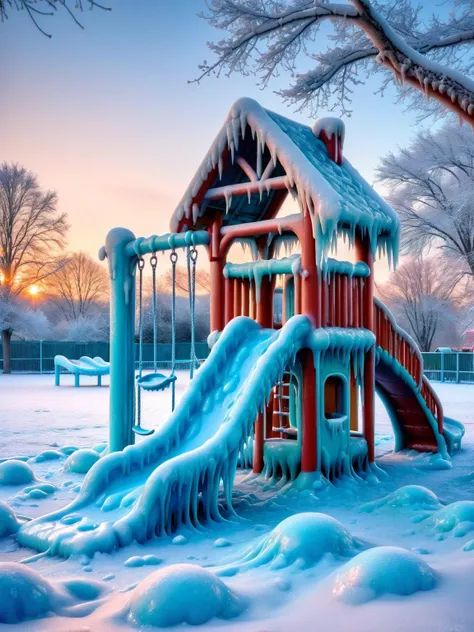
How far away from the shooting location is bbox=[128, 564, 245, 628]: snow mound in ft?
11.1

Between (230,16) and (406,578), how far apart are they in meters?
7.34

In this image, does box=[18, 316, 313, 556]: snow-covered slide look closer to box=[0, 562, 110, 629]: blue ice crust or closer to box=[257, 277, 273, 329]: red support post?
box=[257, 277, 273, 329]: red support post

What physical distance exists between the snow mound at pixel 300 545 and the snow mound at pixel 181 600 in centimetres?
75

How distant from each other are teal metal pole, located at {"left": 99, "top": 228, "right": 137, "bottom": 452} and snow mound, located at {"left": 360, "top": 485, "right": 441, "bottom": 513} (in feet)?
10.7

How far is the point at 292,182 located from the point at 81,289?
139 ft

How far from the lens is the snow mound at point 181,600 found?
11.1 ft

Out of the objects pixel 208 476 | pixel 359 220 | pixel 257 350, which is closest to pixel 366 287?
pixel 359 220

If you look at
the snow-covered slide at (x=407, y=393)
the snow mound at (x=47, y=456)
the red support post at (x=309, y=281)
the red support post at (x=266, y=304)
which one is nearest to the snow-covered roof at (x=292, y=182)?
the red support post at (x=309, y=281)

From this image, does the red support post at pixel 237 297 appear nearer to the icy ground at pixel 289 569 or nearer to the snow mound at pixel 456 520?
the icy ground at pixel 289 569

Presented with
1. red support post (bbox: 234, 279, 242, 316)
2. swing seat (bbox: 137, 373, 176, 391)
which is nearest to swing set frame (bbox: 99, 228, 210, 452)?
swing seat (bbox: 137, 373, 176, 391)

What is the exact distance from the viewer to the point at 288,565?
423cm

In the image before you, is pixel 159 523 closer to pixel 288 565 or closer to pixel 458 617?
pixel 288 565

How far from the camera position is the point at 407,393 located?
9.83 metres

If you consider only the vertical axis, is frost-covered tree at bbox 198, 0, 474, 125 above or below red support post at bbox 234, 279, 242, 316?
above
